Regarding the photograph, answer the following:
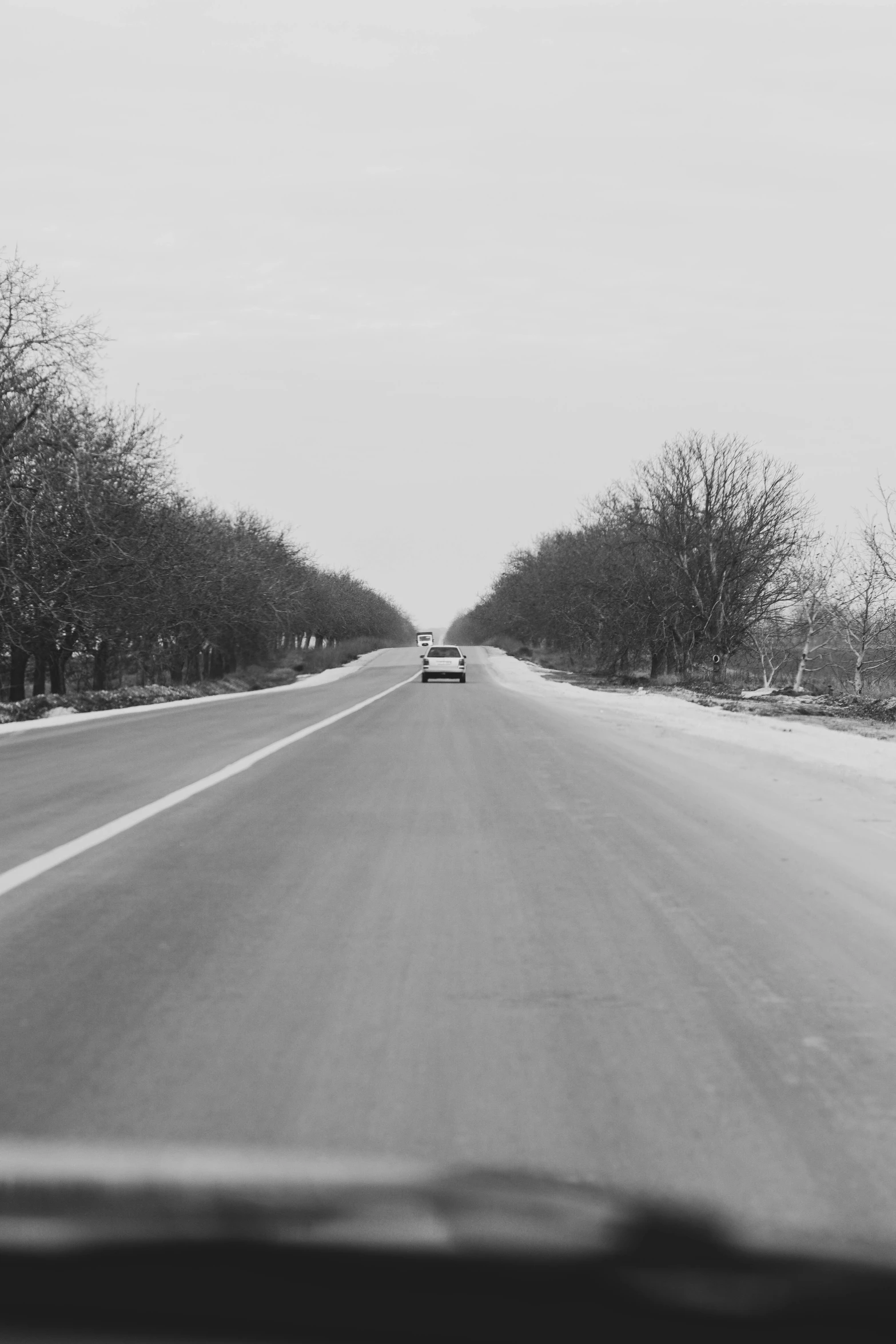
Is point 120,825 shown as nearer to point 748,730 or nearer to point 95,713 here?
point 748,730

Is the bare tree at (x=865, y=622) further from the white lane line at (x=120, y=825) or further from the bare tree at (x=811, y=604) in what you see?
the white lane line at (x=120, y=825)

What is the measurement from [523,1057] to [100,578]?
96.1ft

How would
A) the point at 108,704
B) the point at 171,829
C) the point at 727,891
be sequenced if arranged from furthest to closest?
the point at 108,704
the point at 171,829
the point at 727,891

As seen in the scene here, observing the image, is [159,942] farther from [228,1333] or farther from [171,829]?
[228,1333]

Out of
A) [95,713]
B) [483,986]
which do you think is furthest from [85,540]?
[483,986]

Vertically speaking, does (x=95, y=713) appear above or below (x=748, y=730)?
below

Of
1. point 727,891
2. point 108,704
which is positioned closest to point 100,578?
point 108,704

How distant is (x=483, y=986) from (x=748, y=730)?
50.4 feet

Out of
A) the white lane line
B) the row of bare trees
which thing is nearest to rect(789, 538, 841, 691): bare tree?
the row of bare trees

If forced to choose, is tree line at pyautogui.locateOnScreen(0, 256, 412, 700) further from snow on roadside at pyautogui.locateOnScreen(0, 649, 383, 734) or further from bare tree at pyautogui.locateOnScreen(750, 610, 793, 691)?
bare tree at pyautogui.locateOnScreen(750, 610, 793, 691)

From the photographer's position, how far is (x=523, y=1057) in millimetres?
3615

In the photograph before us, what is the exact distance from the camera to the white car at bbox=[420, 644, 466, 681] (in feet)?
143

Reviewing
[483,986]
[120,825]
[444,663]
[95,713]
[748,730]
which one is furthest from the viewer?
[444,663]

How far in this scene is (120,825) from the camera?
26.9 feet
